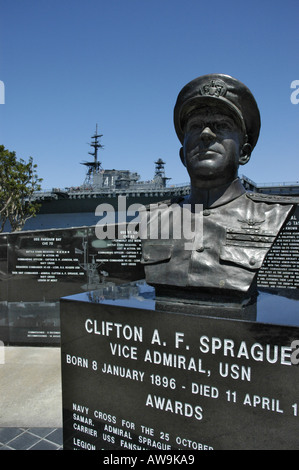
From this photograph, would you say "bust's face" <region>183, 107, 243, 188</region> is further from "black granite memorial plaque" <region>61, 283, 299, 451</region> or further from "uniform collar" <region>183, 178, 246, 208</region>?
"black granite memorial plaque" <region>61, 283, 299, 451</region>

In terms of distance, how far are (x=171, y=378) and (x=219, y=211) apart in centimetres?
142

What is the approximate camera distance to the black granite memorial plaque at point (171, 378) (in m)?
2.23

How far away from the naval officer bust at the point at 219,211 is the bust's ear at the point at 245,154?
0.01 meters

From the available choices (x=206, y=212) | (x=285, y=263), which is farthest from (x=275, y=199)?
(x=285, y=263)

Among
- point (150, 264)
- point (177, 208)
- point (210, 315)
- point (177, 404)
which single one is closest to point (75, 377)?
point (177, 404)

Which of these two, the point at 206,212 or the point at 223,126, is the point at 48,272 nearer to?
the point at 206,212

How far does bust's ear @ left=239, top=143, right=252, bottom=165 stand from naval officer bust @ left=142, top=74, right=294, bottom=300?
1cm

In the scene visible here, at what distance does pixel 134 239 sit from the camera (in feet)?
20.0

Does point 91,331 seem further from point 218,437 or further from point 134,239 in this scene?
point 134,239

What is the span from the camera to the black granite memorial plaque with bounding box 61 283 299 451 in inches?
88.0

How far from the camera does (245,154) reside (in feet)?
9.82

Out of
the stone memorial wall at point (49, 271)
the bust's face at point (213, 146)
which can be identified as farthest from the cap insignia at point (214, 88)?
the stone memorial wall at point (49, 271)

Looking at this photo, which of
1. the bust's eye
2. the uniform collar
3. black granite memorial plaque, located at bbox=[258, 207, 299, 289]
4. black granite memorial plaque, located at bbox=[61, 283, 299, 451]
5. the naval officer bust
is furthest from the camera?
black granite memorial plaque, located at bbox=[258, 207, 299, 289]

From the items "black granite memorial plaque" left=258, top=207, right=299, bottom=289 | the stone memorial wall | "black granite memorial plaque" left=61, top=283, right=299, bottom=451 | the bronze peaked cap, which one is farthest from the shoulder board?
the stone memorial wall
